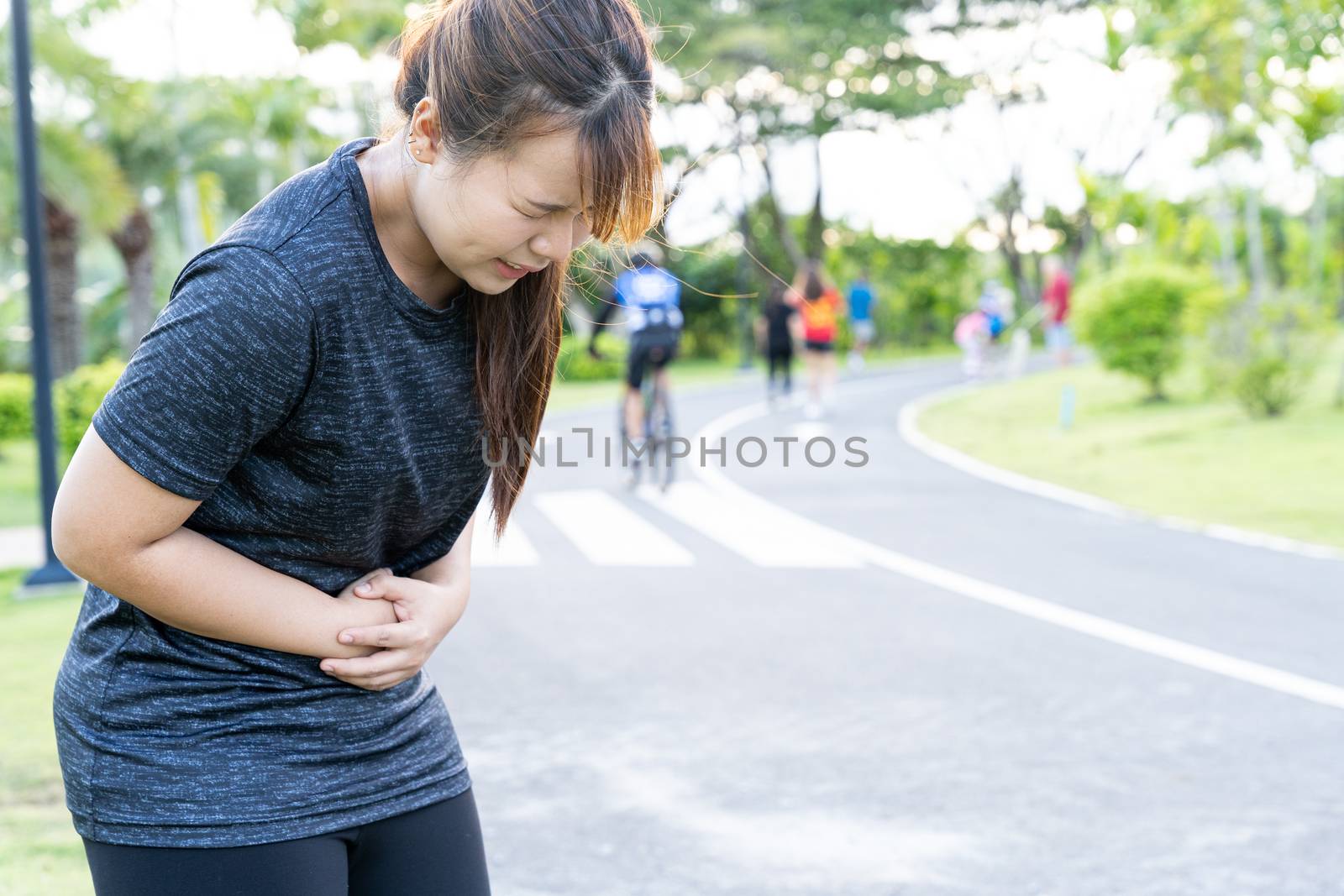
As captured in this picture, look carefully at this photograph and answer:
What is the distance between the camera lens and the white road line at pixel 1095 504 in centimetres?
908

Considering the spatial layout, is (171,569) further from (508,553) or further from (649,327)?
(649,327)

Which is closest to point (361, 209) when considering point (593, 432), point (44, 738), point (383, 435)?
point (383, 435)

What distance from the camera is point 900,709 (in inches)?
216

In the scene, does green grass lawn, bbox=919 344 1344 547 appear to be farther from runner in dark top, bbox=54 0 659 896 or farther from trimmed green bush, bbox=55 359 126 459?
trimmed green bush, bbox=55 359 126 459

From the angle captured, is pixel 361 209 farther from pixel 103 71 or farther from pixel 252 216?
pixel 103 71

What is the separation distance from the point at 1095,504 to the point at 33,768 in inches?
336

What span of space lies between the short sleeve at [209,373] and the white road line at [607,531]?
7219 millimetres


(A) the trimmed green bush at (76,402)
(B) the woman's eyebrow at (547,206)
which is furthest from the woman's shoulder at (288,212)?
(A) the trimmed green bush at (76,402)

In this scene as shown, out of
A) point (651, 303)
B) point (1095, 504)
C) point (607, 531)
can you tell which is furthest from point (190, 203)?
point (1095, 504)

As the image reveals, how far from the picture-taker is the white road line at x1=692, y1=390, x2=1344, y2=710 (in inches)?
227

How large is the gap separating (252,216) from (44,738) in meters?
4.31

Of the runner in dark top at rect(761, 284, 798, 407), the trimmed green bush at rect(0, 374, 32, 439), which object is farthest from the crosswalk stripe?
the trimmed green bush at rect(0, 374, 32, 439)

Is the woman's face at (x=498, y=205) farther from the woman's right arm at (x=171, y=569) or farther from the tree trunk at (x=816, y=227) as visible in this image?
the tree trunk at (x=816, y=227)

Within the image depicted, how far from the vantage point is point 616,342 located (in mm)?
30969
